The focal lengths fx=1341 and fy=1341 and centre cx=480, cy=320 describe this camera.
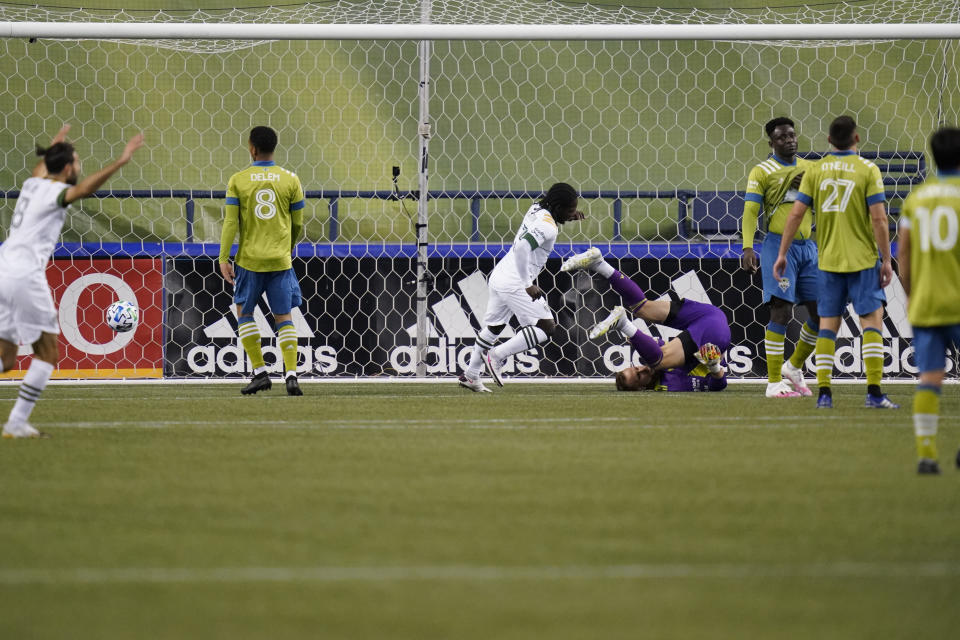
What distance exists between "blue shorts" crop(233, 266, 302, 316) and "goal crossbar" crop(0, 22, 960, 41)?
2.11 m

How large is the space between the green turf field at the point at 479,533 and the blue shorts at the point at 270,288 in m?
2.91

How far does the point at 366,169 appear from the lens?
15719 millimetres

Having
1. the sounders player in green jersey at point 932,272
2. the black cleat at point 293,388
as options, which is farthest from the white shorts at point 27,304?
the sounders player in green jersey at point 932,272

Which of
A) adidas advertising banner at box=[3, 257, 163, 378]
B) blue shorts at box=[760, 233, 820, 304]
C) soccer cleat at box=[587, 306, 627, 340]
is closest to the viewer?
blue shorts at box=[760, 233, 820, 304]

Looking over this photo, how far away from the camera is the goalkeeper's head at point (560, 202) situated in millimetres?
9500

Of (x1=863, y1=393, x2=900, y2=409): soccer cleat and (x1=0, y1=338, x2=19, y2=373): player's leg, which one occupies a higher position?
(x1=0, y1=338, x2=19, y2=373): player's leg

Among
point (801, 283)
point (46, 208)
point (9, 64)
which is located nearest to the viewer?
point (46, 208)

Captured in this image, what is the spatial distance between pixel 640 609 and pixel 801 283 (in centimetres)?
639

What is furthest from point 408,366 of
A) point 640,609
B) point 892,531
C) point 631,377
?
point 640,609

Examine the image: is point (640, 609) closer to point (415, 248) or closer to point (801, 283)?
point (801, 283)

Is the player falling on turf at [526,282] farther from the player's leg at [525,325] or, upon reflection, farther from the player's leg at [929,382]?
the player's leg at [929,382]

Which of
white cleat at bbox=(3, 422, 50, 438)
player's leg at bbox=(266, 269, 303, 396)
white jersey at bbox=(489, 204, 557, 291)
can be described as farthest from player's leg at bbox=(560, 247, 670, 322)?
white cleat at bbox=(3, 422, 50, 438)

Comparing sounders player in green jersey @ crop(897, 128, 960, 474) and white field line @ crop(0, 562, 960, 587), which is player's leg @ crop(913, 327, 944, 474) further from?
white field line @ crop(0, 562, 960, 587)

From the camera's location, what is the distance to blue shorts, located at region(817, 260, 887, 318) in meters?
7.48
